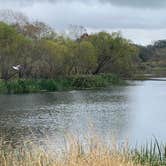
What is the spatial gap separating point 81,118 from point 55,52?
35.2 meters

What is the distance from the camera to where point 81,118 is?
30.2 m

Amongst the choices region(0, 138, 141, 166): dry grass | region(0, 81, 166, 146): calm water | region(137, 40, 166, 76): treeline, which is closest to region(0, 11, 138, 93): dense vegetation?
region(0, 81, 166, 146): calm water

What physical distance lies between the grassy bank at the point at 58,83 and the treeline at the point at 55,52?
3113 mm

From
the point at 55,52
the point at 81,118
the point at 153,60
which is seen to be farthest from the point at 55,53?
the point at 153,60

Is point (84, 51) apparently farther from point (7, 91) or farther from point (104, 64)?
point (7, 91)

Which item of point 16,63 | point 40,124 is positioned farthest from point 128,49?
point 40,124

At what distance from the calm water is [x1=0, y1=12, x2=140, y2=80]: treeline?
57.2 ft

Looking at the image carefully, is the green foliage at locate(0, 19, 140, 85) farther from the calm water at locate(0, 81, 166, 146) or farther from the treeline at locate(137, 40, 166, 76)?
the treeline at locate(137, 40, 166, 76)

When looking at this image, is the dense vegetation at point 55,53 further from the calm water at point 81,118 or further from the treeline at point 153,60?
the treeline at point 153,60

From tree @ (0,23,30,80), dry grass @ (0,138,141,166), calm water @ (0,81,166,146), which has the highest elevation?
tree @ (0,23,30,80)

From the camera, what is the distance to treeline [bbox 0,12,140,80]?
61375 mm

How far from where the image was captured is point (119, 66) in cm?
7775

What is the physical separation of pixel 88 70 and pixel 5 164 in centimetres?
6558

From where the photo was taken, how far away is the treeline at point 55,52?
61.4 m
